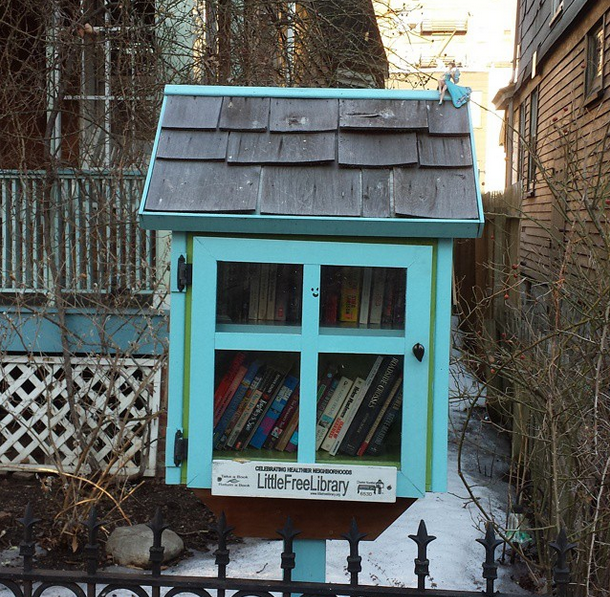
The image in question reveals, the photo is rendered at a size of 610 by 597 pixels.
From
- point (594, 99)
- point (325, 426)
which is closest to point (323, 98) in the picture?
point (325, 426)

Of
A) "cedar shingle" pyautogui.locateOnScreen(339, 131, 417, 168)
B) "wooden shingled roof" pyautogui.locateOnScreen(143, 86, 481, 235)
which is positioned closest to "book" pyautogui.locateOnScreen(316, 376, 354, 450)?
"wooden shingled roof" pyautogui.locateOnScreen(143, 86, 481, 235)

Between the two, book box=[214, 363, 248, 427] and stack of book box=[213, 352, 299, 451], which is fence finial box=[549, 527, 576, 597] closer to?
stack of book box=[213, 352, 299, 451]

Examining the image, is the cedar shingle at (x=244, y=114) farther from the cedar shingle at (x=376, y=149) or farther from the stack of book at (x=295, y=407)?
the stack of book at (x=295, y=407)

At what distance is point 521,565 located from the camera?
15.4 ft

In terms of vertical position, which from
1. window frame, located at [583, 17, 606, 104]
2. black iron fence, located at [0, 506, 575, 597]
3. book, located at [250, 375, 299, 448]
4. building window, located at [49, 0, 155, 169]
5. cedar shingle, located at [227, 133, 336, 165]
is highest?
window frame, located at [583, 17, 606, 104]

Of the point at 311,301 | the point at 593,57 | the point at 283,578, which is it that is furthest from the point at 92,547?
the point at 593,57

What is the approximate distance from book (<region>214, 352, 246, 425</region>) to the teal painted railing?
12.0 feet

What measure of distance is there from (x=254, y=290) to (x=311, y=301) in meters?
0.15

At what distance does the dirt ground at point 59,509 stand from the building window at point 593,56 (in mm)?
6467

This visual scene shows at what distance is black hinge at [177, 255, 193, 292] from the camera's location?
2.08 meters

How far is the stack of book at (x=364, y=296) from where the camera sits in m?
2.10

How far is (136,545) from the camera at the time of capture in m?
4.48

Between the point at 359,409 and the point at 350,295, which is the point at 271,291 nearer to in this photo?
the point at 350,295

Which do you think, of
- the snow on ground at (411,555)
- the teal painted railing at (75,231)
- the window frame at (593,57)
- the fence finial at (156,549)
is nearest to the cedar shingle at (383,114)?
the fence finial at (156,549)
